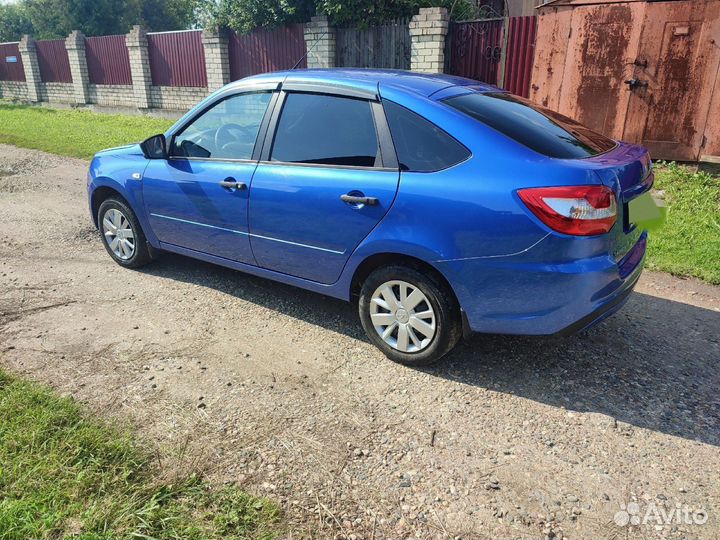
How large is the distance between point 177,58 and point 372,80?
15.4 meters

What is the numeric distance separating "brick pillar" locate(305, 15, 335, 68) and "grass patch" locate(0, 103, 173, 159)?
4.25 m

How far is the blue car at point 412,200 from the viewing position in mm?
2965

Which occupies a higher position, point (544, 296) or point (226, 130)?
point (226, 130)

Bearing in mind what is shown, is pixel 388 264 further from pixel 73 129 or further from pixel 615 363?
pixel 73 129

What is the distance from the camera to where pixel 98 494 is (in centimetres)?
241

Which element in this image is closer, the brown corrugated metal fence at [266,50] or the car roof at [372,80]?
the car roof at [372,80]

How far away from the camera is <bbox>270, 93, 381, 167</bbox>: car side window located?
3539 mm

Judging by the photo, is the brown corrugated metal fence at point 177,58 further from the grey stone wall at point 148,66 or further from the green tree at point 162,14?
the green tree at point 162,14

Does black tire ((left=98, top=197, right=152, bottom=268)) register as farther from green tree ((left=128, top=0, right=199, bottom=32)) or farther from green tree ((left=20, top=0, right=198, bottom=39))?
green tree ((left=128, top=0, right=199, bottom=32))

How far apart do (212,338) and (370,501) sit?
1.90 m

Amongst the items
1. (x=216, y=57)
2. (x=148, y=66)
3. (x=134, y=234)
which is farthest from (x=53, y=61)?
(x=134, y=234)

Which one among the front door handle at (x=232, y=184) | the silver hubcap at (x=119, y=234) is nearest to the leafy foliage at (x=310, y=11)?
the silver hubcap at (x=119, y=234)

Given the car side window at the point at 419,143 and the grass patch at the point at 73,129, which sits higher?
the car side window at the point at 419,143

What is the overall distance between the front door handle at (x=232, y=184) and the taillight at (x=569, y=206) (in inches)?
78.7
